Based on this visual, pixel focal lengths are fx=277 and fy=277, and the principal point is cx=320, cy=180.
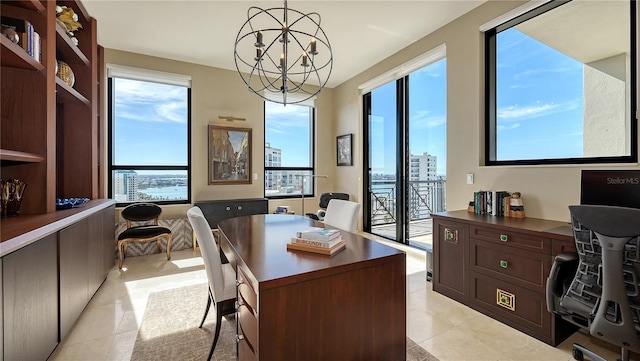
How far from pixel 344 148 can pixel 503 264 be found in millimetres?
3663

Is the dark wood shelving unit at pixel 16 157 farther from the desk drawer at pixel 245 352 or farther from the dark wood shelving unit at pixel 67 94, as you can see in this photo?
the desk drawer at pixel 245 352

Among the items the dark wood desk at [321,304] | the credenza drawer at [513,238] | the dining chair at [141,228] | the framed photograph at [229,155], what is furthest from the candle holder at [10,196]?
the credenza drawer at [513,238]

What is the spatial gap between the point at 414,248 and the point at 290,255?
10.6 feet

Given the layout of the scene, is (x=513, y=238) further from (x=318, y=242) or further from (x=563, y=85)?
(x=318, y=242)

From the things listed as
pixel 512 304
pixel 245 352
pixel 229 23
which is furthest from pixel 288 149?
pixel 245 352

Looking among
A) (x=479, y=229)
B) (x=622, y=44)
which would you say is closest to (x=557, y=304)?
(x=479, y=229)

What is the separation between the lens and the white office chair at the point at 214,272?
5.50 ft

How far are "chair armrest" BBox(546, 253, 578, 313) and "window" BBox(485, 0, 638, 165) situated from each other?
1.05 metres

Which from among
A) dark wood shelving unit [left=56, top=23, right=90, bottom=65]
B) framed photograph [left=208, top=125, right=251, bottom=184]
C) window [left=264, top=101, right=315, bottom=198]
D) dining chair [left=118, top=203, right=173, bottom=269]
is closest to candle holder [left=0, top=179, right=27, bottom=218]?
dark wood shelving unit [left=56, top=23, right=90, bottom=65]

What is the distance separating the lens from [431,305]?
2559mm

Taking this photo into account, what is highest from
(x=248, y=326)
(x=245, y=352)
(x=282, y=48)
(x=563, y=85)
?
(x=282, y=48)

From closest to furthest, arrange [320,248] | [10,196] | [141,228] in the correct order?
[320,248] → [10,196] → [141,228]

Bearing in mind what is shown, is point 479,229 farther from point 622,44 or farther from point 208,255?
point 208,255

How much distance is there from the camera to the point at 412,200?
4539 mm
